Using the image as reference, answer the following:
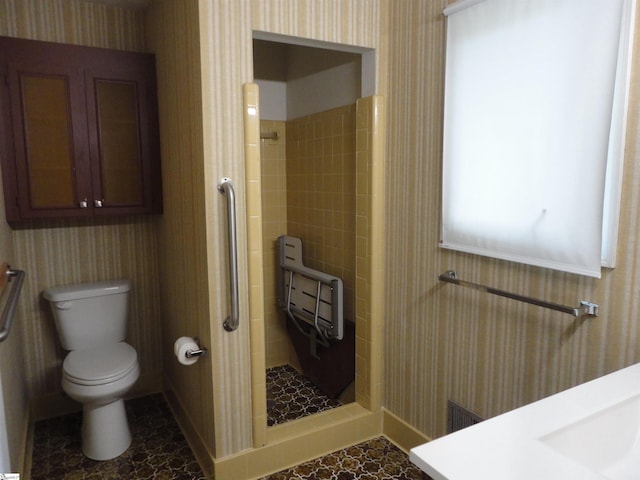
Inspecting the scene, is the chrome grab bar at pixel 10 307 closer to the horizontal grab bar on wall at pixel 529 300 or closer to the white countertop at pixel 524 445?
the white countertop at pixel 524 445

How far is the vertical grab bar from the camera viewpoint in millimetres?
1885

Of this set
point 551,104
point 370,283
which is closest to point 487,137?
point 551,104

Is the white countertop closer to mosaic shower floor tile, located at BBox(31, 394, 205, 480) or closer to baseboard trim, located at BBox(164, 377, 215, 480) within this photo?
baseboard trim, located at BBox(164, 377, 215, 480)

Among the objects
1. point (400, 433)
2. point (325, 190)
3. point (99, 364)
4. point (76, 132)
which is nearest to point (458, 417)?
point (400, 433)

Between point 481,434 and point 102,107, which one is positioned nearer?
point 481,434

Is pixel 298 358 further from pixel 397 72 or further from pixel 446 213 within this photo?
pixel 397 72

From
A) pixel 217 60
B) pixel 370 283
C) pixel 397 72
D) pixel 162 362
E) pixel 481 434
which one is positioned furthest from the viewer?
pixel 162 362

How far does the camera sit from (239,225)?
6.53 feet

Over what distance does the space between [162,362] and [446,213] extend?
2.05 metres

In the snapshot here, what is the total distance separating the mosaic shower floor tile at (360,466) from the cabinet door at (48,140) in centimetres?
172

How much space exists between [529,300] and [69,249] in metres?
2.39

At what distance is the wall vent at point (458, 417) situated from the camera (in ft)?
6.41

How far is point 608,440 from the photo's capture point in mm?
1057

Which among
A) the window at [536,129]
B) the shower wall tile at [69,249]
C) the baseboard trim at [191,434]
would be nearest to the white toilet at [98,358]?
the shower wall tile at [69,249]
